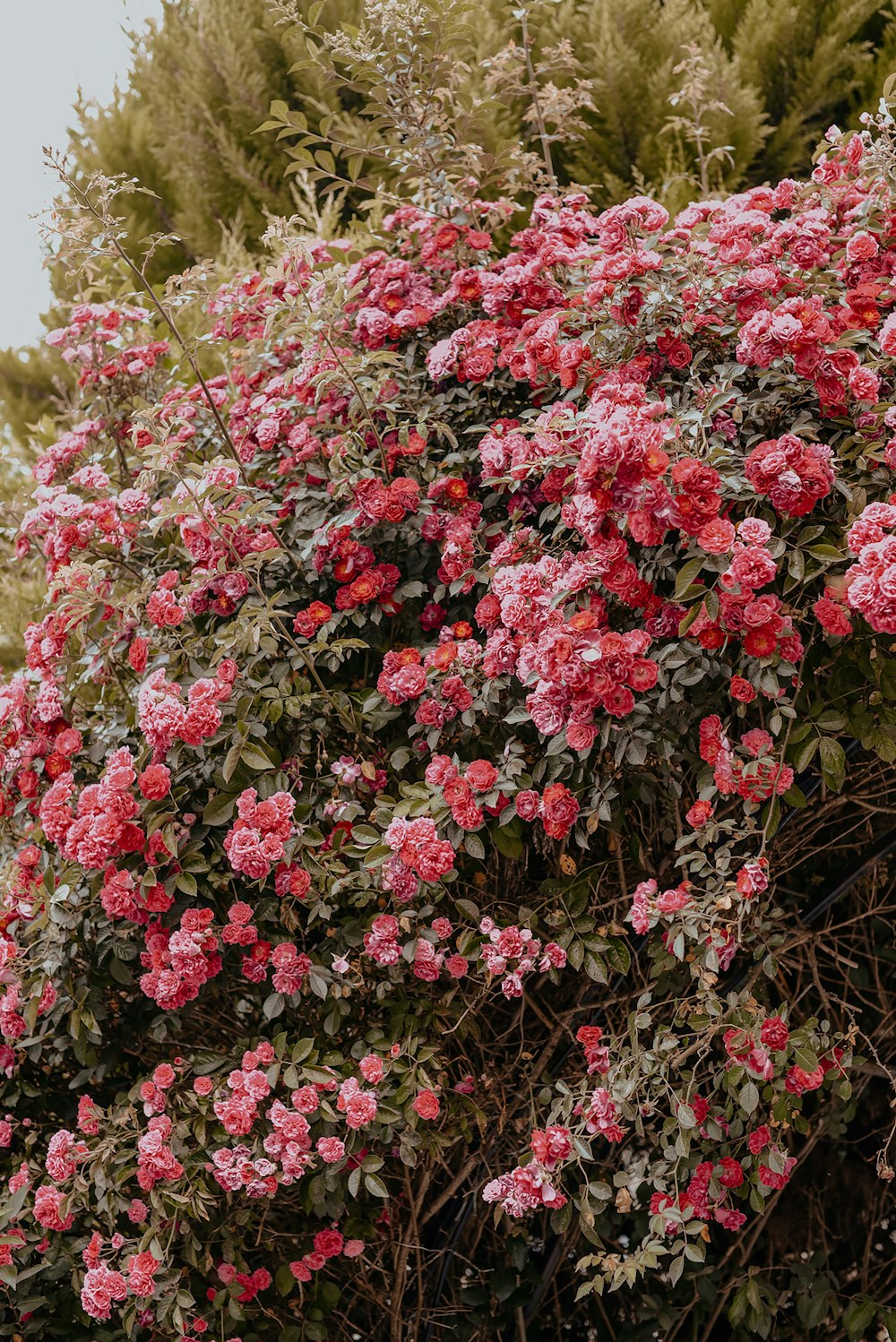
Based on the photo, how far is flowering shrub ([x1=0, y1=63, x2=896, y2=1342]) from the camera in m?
1.55

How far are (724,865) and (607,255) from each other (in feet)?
3.04

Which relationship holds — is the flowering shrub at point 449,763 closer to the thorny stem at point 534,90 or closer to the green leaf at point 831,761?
the green leaf at point 831,761

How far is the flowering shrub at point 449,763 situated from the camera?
5.10 ft

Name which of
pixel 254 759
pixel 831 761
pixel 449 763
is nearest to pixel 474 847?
pixel 449 763

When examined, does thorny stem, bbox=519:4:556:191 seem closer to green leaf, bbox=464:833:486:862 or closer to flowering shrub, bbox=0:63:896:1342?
flowering shrub, bbox=0:63:896:1342

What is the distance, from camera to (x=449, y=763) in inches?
66.2

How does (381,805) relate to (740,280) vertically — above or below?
below

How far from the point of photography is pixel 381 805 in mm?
1708

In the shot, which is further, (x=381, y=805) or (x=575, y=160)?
(x=575, y=160)

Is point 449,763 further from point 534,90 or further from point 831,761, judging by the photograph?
point 534,90

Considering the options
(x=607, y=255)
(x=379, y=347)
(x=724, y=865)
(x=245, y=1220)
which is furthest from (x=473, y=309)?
(x=245, y=1220)

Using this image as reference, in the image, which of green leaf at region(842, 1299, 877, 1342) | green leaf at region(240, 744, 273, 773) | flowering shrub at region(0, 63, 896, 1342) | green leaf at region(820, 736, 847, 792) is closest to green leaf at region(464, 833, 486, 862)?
flowering shrub at region(0, 63, 896, 1342)

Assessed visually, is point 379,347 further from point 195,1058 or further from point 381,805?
point 195,1058

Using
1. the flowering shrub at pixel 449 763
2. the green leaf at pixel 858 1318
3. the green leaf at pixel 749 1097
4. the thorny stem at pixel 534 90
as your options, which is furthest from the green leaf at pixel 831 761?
the thorny stem at pixel 534 90
